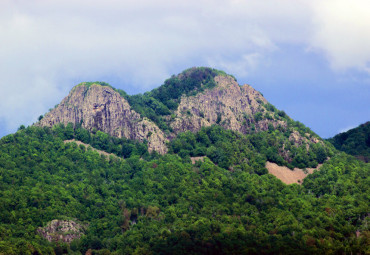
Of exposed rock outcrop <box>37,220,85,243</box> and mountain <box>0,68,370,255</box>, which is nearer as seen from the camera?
mountain <box>0,68,370,255</box>

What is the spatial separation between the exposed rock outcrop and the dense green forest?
1582 millimetres

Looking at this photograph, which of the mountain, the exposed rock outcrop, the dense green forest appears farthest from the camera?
the exposed rock outcrop

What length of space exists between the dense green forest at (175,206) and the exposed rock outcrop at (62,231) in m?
1.58

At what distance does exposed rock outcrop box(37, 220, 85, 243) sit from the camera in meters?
163

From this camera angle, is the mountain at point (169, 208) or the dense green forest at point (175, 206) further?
the mountain at point (169, 208)

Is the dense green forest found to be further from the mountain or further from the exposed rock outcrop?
the exposed rock outcrop

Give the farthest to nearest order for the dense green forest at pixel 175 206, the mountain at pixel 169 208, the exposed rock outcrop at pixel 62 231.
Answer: the exposed rock outcrop at pixel 62 231, the mountain at pixel 169 208, the dense green forest at pixel 175 206

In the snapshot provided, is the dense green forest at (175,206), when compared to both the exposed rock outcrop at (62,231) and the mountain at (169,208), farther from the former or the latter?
the exposed rock outcrop at (62,231)

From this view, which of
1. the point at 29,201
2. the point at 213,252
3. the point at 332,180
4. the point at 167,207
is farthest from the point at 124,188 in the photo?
the point at 332,180

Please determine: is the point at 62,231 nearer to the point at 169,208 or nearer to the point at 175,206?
the point at 169,208

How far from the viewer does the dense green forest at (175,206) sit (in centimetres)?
15862

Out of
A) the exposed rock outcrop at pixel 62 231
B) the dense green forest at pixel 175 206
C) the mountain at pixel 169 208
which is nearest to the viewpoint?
the dense green forest at pixel 175 206

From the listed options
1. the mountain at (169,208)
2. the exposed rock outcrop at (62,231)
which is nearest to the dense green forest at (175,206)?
the mountain at (169,208)

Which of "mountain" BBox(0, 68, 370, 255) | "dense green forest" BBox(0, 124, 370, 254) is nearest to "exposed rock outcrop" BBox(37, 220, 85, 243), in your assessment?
"mountain" BBox(0, 68, 370, 255)
